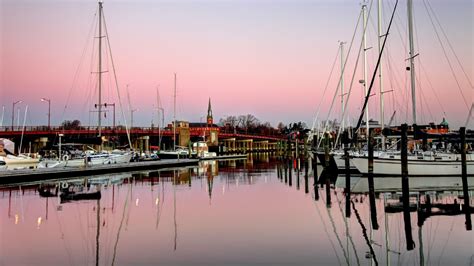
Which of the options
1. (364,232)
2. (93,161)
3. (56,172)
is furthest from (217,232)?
(93,161)

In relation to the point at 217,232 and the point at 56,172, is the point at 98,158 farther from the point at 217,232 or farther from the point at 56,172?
the point at 217,232

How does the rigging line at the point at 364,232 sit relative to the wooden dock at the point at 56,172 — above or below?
below

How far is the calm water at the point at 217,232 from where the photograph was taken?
13.1 m

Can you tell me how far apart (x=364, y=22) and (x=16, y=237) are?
3809cm

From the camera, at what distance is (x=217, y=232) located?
16.8 metres

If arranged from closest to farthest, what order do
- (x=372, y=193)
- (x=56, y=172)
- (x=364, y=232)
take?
(x=364, y=232)
(x=372, y=193)
(x=56, y=172)

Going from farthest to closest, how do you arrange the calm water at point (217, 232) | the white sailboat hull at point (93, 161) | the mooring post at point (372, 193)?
the white sailboat hull at point (93, 161)
the mooring post at point (372, 193)
the calm water at point (217, 232)

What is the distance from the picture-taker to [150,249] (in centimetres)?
1412

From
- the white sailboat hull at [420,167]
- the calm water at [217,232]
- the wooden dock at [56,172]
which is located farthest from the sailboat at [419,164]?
the wooden dock at [56,172]

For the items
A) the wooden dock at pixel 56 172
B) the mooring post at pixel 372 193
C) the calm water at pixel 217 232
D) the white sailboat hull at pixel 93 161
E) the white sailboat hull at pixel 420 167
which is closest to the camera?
the calm water at pixel 217 232

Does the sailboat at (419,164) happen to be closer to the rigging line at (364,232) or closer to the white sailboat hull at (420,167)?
the white sailboat hull at (420,167)

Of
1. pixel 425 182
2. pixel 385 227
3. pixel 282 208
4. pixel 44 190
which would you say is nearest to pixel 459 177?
pixel 425 182

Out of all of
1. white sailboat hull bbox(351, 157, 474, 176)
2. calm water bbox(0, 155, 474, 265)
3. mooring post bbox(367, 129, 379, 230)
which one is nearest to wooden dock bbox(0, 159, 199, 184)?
calm water bbox(0, 155, 474, 265)

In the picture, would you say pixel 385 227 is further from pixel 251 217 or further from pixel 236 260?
pixel 236 260
